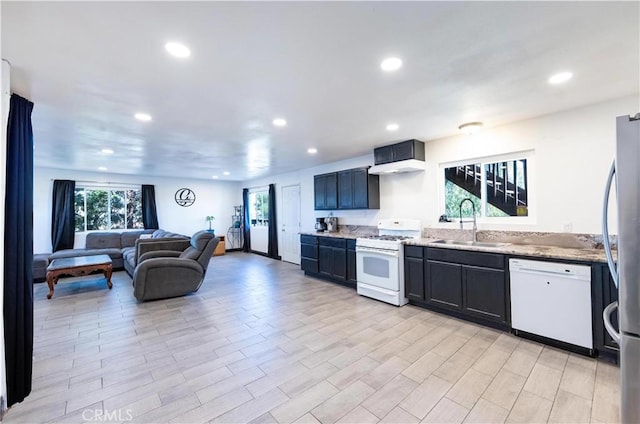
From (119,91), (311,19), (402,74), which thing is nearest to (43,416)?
(119,91)

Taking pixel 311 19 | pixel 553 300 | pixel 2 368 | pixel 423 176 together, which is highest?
pixel 311 19

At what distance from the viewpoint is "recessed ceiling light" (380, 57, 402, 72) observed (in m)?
2.03

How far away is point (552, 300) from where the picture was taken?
8.84 feet

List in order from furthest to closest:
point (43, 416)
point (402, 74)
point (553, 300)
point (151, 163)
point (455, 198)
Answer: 1. point (151, 163)
2. point (455, 198)
3. point (553, 300)
4. point (402, 74)
5. point (43, 416)

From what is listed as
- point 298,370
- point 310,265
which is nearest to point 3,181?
point 298,370

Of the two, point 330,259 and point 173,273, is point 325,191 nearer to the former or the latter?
point 330,259

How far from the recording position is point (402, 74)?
225cm

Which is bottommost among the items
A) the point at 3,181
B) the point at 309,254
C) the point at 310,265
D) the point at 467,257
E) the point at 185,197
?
the point at 310,265

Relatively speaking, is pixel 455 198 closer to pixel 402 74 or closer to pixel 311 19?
pixel 402 74

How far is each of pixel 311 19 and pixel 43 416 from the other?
9.93 ft

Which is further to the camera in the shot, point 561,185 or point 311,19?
point 561,185

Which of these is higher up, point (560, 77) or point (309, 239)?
point (560, 77)

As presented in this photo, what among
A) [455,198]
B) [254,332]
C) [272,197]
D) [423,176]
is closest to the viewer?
[254,332]

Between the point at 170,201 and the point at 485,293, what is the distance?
321 inches
